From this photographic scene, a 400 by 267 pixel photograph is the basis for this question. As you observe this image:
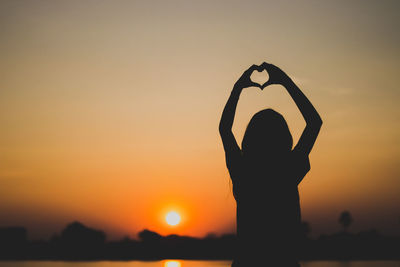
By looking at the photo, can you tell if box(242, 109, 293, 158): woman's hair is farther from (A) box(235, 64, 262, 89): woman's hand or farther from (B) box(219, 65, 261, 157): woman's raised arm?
(A) box(235, 64, 262, 89): woman's hand

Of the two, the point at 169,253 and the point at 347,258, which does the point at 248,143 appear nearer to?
the point at 169,253

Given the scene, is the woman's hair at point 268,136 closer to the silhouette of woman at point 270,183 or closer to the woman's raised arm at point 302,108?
the silhouette of woman at point 270,183

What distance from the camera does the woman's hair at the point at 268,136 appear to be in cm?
282

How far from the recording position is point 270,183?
9.23 ft

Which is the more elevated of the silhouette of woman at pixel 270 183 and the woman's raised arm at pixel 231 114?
the woman's raised arm at pixel 231 114

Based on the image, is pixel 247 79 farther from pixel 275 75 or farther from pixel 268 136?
pixel 268 136

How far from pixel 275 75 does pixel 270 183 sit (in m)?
0.79

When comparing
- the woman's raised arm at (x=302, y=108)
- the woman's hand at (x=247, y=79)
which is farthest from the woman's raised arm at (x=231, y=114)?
the woman's raised arm at (x=302, y=108)

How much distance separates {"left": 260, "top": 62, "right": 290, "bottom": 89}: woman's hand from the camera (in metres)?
2.97

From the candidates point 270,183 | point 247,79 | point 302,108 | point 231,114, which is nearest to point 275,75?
point 247,79

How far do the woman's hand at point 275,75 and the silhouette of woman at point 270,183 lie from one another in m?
0.04

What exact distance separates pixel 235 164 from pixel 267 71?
72 cm

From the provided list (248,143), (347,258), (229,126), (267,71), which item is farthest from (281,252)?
(347,258)

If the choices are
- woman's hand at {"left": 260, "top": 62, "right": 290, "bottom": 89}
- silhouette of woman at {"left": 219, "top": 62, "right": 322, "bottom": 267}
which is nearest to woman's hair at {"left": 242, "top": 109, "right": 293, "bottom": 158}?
silhouette of woman at {"left": 219, "top": 62, "right": 322, "bottom": 267}
